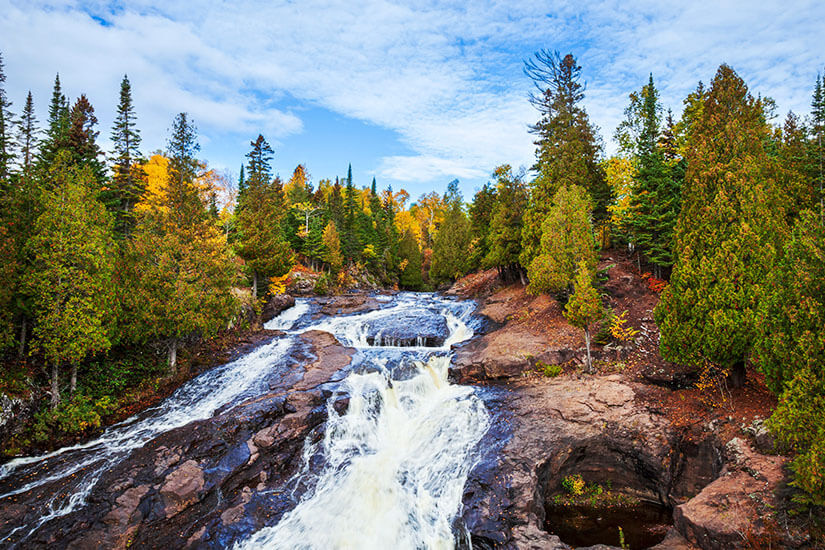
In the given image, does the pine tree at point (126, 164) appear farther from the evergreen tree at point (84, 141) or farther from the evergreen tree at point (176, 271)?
the evergreen tree at point (176, 271)

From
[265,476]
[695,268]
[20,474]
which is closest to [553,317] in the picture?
[695,268]

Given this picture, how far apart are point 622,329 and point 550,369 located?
4.28 meters

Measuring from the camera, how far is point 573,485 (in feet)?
35.3

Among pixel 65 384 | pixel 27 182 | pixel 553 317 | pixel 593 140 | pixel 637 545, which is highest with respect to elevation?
pixel 593 140

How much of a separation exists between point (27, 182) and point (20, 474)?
34.6ft

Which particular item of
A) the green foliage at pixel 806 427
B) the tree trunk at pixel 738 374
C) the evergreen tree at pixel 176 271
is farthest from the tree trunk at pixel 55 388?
the tree trunk at pixel 738 374

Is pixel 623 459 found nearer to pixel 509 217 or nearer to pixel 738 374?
pixel 738 374

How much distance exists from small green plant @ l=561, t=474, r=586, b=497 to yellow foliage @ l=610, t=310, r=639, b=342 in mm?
7407

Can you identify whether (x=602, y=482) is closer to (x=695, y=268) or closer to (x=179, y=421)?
(x=695, y=268)

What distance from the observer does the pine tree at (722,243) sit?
10172mm

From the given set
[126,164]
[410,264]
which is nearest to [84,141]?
[126,164]

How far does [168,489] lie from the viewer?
960 cm

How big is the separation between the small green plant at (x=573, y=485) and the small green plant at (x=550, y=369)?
183 inches

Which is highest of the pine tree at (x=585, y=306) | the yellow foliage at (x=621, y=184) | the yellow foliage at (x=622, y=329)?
the yellow foliage at (x=621, y=184)
